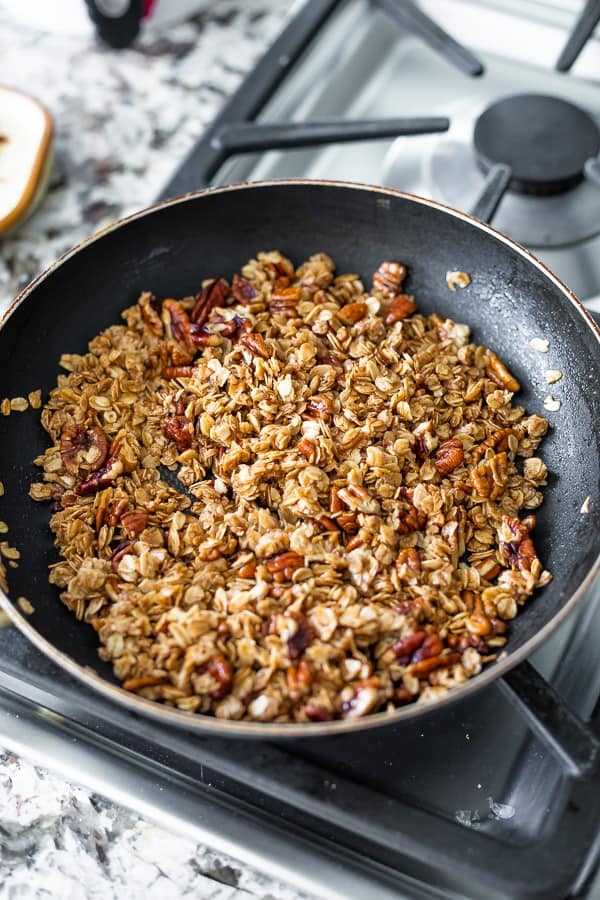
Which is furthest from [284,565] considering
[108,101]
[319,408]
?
[108,101]

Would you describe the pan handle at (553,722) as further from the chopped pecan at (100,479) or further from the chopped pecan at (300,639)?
the chopped pecan at (100,479)

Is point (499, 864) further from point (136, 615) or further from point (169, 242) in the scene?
point (169, 242)

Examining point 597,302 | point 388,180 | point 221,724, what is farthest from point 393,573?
point 388,180

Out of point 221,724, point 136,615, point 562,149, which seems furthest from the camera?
point 562,149

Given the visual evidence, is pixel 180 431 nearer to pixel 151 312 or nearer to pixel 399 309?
pixel 151 312

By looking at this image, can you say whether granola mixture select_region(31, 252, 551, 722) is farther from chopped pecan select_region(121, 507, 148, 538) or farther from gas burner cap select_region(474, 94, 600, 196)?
gas burner cap select_region(474, 94, 600, 196)

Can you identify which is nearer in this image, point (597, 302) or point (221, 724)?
point (221, 724)
